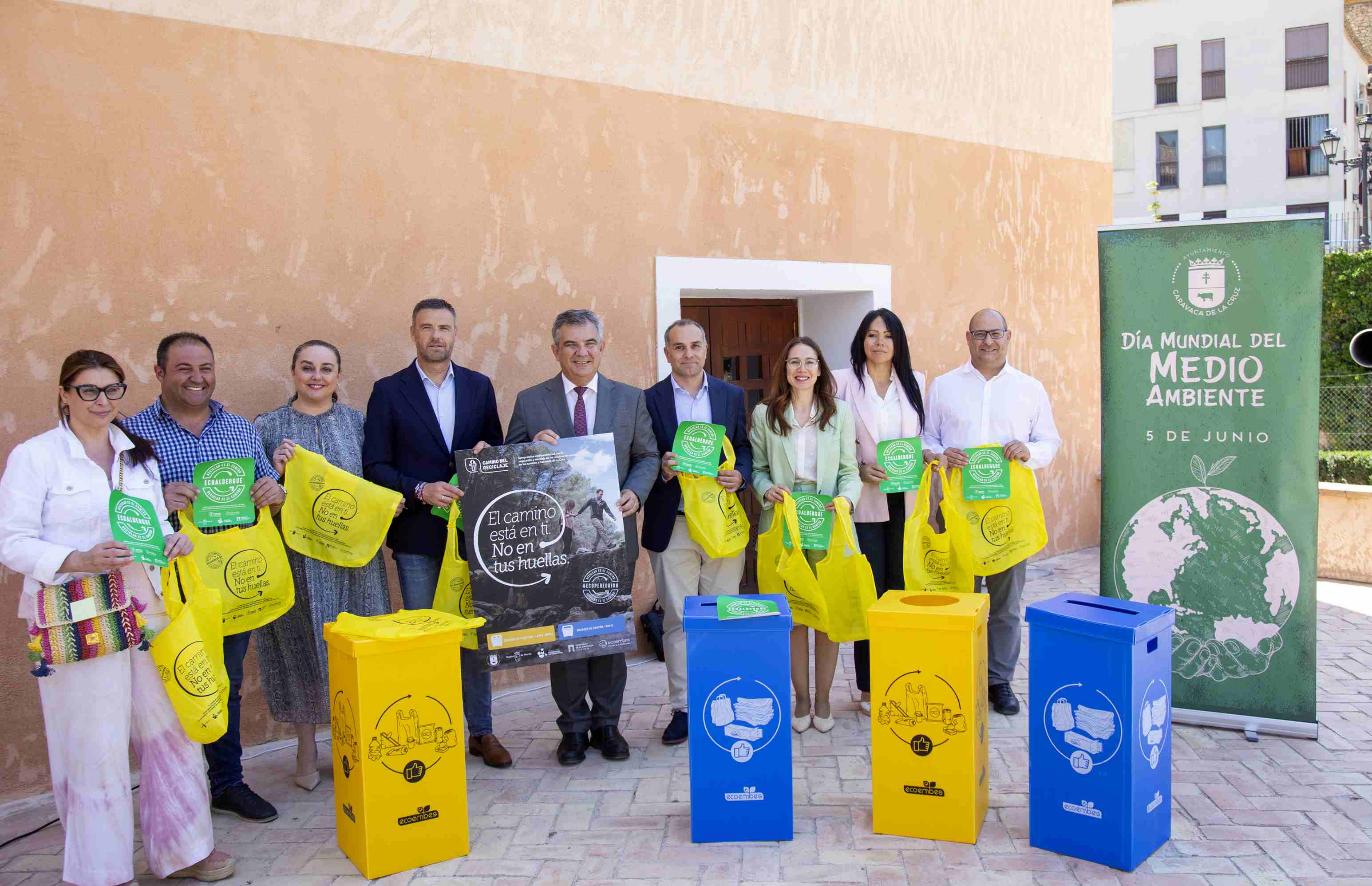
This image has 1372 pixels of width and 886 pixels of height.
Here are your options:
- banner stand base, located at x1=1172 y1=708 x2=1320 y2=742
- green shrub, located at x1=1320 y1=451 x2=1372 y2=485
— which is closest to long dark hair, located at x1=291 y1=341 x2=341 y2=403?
banner stand base, located at x1=1172 y1=708 x2=1320 y2=742

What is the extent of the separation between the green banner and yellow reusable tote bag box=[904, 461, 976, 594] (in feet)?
2.63

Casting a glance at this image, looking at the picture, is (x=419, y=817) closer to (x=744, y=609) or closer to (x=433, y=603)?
(x=433, y=603)

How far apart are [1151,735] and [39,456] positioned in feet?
12.9

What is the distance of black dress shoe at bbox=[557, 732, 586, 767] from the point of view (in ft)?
14.6

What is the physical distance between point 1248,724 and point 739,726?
2.64 m

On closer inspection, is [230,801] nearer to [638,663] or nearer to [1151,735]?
[638,663]

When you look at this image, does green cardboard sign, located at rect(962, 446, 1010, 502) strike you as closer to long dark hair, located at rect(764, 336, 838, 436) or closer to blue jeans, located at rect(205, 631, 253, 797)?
long dark hair, located at rect(764, 336, 838, 436)

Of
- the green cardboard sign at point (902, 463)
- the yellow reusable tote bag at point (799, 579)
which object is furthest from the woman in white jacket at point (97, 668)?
the green cardboard sign at point (902, 463)

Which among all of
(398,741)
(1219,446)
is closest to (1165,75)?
(1219,446)

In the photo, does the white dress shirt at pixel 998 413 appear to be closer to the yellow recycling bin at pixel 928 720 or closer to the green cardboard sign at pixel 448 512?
the yellow recycling bin at pixel 928 720

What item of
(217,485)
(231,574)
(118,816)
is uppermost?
(217,485)

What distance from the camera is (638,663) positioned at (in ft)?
19.6

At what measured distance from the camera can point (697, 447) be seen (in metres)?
4.35

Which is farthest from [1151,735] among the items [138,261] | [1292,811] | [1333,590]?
[1333,590]
